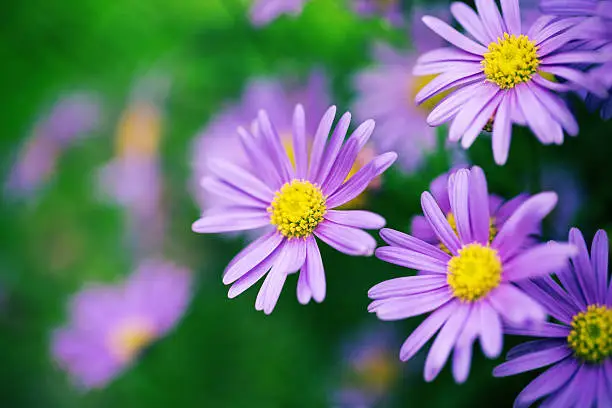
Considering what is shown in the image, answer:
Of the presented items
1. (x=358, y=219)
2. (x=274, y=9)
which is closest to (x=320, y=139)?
(x=358, y=219)

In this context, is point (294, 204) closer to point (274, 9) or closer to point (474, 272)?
point (474, 272)

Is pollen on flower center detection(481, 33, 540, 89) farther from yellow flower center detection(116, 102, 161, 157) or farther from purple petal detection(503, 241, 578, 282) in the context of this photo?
yellow flower center detection(116, 102, 161, 157)

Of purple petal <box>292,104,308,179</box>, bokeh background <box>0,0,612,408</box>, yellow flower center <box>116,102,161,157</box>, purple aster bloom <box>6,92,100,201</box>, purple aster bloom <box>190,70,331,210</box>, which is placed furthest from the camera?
purple aster bloom <box>6,92,100,201</box>

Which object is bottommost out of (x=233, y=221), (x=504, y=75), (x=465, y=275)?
(x=465, y=275)

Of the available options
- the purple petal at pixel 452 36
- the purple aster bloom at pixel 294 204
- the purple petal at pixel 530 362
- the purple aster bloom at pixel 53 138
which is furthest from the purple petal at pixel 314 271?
the purple aster bloom at pixel 53 138

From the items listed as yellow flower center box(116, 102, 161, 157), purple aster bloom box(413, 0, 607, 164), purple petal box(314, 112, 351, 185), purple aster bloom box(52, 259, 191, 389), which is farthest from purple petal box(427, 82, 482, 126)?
yellow flower center box(116, 102, 161, 157)
